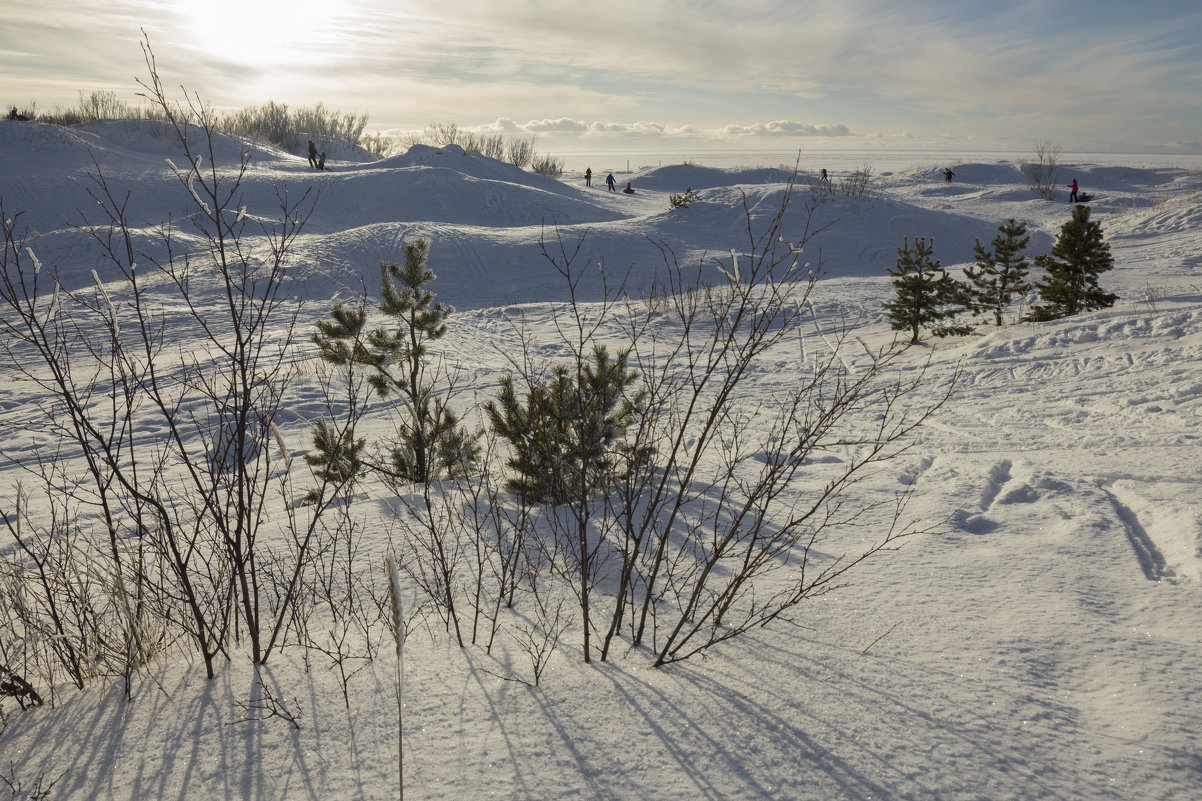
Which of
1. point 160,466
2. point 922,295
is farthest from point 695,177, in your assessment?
point 160,466

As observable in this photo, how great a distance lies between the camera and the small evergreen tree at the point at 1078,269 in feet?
29.7

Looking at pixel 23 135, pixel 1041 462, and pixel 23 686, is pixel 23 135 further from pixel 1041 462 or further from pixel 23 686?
pixel 1041 462

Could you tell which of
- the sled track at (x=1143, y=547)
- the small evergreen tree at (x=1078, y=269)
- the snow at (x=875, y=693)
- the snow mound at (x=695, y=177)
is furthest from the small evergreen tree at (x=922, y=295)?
the snow mound at (x=695, y=177)

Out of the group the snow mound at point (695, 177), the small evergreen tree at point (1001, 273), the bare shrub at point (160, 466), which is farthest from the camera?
the snow mound at point (695, 177)

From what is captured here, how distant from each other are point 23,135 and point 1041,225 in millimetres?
30073

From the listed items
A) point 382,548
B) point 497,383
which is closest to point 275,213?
point 497,383

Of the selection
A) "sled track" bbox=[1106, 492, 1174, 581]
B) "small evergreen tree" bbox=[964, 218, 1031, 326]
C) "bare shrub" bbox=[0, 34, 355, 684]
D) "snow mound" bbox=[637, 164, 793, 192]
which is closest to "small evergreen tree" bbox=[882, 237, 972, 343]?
"small evergreen tree" bbox=[964, 218, 1031, 326]

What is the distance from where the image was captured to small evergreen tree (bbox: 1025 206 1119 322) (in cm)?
905

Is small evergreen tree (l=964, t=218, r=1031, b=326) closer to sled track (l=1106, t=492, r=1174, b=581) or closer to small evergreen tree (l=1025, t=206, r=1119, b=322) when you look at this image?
small evergreen tree (l=1025, t=206, r=1119, b=322)

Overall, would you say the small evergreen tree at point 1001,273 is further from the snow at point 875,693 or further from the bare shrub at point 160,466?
the bare shrub at point 160,466

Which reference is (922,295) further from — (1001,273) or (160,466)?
(160,466)

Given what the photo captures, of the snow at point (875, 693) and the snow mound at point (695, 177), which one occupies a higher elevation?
the snow mound at point (695, 177)

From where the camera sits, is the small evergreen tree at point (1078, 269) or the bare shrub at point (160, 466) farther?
the small evergreen tree at point (1078, 269)

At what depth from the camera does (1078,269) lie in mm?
9125
